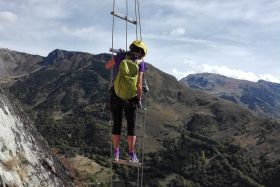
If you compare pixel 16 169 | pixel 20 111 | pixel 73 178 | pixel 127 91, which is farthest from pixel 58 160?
pixel 127 91

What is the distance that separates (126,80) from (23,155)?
3685 mm

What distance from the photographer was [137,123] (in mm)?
13195

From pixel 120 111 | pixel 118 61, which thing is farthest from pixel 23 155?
pixel 118 61

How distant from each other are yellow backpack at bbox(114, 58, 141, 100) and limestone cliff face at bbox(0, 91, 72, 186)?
327 centimetres

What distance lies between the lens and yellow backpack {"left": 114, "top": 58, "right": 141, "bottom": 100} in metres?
12.0

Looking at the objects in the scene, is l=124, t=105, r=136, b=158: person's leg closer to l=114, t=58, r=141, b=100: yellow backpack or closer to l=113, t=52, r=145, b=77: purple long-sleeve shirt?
l=114, t=58, r=141, b=100: yellow backpack

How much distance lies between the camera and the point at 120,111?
12625mm

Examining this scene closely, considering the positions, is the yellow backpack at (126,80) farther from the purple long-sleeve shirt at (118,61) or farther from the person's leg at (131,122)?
the person's leg at (131,122)

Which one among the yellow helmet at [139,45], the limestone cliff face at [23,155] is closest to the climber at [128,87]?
the yellow helmet at [139,45]

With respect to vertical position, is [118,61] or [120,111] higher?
[118,61]

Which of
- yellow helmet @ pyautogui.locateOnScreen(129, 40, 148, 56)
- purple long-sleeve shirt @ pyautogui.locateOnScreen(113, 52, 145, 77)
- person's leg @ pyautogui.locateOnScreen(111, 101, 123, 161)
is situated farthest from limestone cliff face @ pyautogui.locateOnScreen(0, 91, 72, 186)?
yellow helmet @ pyautogui.locateOnScreen(129, 40, 148, 56)

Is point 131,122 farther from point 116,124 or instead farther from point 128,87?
point 128,87

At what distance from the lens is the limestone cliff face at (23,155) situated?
1147 cm

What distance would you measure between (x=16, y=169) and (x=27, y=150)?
1356 millimetres
